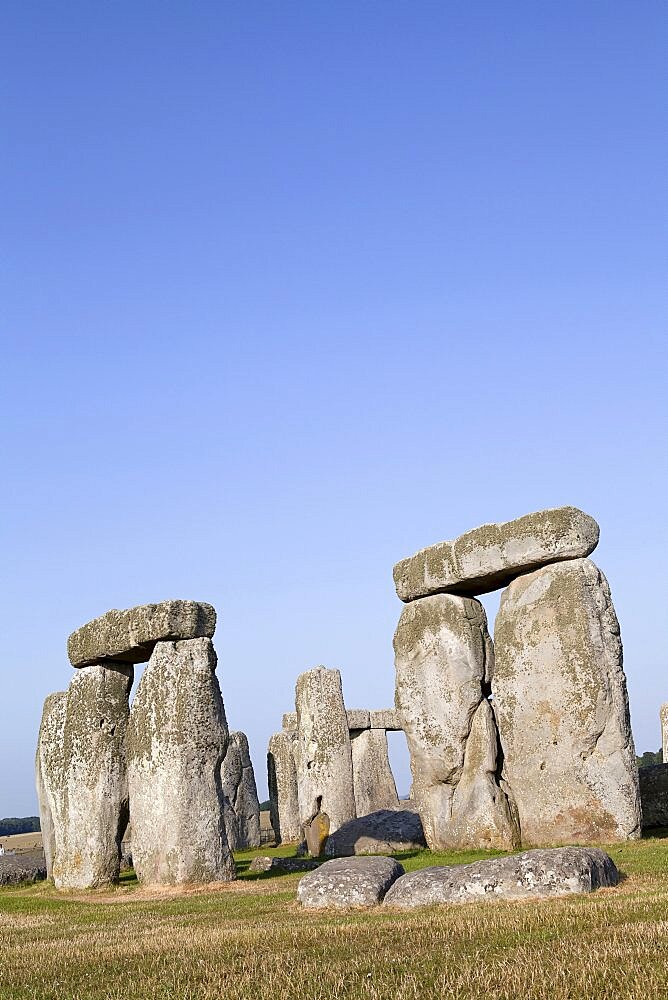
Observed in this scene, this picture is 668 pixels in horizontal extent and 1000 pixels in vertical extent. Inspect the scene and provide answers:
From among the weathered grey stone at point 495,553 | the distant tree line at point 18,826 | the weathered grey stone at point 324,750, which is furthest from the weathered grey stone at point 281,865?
the distant tree line at point 18,826

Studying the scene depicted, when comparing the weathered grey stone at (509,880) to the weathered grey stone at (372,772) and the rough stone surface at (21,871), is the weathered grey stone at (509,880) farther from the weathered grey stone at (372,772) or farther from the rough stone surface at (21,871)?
the weathered grey stone at (372,772)

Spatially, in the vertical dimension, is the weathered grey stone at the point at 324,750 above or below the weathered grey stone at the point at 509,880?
above

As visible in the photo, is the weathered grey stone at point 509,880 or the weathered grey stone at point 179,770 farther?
the weathered grey stone at point 179,770

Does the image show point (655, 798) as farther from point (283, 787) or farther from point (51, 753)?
point (283, 787)

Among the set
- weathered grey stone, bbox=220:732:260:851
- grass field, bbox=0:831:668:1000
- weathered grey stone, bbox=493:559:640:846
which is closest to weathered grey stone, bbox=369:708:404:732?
weathered grey stone, bbox=220:732:260:851

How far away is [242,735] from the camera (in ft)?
92.5

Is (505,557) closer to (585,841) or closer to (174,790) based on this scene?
(585,841)

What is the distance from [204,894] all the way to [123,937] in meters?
3.76

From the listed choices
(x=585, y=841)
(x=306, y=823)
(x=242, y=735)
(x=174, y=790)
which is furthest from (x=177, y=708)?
(x=242, y=735)

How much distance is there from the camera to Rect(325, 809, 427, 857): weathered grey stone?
17859 millimetres

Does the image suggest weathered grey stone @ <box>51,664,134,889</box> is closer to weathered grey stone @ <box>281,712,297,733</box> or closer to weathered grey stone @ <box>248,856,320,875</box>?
weathered grey stone @ <box>248,856,320,875</box>

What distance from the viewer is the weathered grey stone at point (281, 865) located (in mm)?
15736

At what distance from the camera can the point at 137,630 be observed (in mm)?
13969

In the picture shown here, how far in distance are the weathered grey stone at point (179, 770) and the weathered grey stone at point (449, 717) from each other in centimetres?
401
